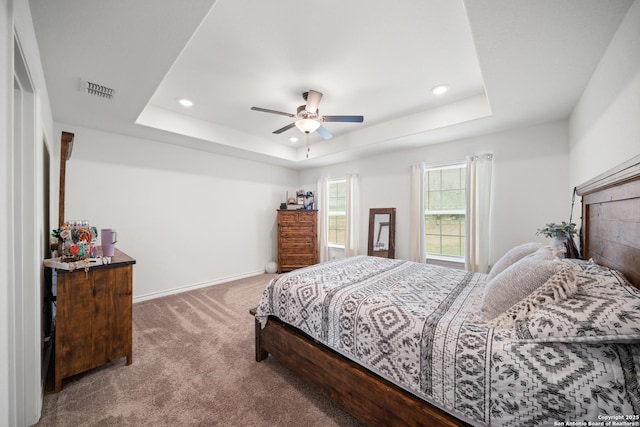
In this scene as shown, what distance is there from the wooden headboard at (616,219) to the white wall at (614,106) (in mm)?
122

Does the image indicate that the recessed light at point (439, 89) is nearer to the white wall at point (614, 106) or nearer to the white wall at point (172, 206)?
the white wall at point (614, 106)

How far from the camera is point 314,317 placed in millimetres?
1605

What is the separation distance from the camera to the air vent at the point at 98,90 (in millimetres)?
2053

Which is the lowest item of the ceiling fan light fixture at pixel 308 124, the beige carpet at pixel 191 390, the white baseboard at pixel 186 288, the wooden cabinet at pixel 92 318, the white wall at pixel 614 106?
the beige carpet at pixel 191 390

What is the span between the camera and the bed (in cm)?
85

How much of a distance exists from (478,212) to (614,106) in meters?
1.86

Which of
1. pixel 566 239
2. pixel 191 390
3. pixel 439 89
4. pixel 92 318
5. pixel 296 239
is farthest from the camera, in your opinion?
pixel 296 239

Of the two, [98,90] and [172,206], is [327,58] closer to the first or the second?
[98,90]

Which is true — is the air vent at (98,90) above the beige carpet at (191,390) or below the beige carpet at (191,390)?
above

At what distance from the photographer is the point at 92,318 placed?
178 cm

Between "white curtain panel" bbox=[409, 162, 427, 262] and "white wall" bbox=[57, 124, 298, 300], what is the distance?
2.88 metres

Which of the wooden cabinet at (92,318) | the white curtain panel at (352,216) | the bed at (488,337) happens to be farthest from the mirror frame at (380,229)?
the wooden cabinet at (92,318)

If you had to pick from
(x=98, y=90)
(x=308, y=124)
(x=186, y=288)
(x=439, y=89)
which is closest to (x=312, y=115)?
(x=308, y=124)

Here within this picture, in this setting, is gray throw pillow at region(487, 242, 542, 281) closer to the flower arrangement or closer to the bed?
the bed
